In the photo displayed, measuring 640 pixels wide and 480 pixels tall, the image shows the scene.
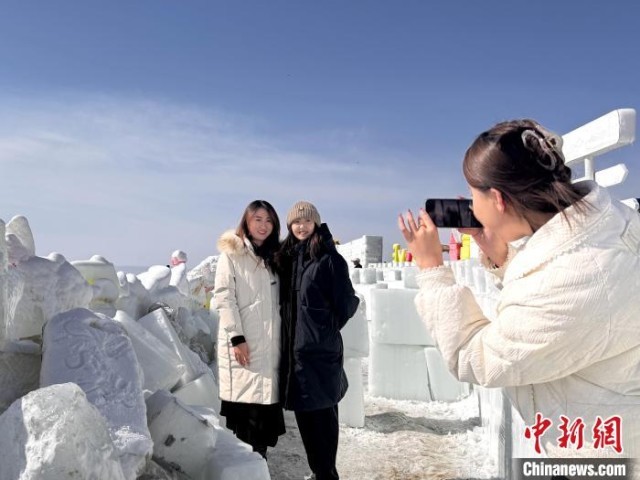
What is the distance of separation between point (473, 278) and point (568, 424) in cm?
309

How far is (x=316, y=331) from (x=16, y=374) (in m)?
1.32

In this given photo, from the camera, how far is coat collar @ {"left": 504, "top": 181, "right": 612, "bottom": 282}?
1041mm

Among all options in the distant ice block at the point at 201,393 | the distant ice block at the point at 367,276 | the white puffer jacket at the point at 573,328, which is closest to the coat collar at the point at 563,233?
the white puffer jacket at the point at 573,328

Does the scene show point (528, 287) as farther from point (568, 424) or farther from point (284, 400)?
point (284, 400)

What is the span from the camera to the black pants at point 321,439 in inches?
112

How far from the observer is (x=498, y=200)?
114 cm

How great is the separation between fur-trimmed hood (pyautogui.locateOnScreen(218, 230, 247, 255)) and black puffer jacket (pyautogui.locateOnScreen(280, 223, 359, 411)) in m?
0.33

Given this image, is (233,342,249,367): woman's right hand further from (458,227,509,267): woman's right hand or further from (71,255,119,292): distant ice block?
(458,227,509,267): woman's right hand

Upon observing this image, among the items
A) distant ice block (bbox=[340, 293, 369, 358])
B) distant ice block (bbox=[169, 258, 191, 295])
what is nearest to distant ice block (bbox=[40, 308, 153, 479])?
distant ice block (bbox=[340, 293, 369, 358])

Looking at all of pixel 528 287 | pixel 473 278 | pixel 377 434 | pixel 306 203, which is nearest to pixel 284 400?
pixel 306 203

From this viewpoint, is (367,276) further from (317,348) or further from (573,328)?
(573,328)

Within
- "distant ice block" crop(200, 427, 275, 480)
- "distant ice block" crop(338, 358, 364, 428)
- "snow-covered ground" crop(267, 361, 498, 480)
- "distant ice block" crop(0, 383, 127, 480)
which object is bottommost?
"snow-covered ground" crop(267, 361, 498, 480)

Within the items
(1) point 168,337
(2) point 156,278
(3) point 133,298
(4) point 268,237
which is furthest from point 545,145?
(2) point 156,278

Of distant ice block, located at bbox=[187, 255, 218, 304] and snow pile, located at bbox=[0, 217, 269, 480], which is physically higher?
distant ice block, located at bbox=[187, 255, 218, 304]
